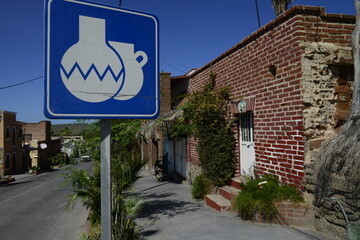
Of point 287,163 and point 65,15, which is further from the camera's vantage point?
point 287,163

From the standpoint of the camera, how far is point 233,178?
7648mm

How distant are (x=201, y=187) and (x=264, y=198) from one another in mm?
3086

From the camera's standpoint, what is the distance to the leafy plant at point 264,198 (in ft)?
16.6

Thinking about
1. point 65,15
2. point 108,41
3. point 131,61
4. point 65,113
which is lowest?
point 65,113

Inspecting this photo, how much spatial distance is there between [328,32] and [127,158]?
5075mm

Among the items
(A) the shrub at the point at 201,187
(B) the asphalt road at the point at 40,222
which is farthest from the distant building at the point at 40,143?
(A) the shrub at the point at 201,187

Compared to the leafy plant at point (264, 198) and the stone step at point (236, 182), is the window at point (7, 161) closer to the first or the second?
the stone step at point (236, 182)

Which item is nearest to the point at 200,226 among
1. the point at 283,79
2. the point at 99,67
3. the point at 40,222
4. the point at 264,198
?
the point at 264,198

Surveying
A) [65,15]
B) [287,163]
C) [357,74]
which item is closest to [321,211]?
[287,163]

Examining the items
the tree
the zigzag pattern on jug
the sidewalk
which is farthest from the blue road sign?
the tree

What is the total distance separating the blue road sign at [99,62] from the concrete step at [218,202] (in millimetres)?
5178

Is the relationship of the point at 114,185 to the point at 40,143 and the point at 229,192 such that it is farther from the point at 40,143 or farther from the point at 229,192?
the point at 40,143

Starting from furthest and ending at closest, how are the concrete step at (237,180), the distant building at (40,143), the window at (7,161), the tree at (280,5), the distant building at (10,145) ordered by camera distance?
1. the distant building at (40,143)
2. the window at (7,161)
3. the distant building at (10,145)
4. the tree at (280,5)
5. the concrete step at (237,180)

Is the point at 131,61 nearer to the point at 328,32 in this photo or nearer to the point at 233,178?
the point at 328,32
